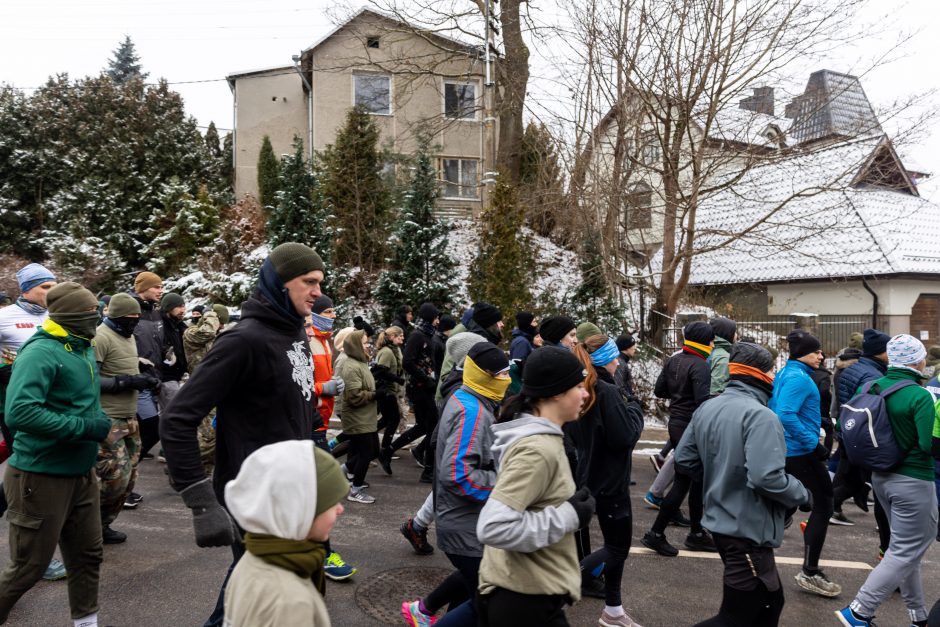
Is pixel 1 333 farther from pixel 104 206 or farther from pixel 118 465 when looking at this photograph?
pixel 104 206

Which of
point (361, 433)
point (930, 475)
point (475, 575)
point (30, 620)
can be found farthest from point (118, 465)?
point (930, 475)

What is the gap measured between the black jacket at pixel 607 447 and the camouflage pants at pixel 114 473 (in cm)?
332

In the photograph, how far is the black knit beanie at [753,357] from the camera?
3707mm

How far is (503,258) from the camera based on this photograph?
15.0 m

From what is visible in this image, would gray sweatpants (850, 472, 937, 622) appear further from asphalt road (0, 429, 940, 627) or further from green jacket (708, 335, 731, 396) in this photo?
green jacket (708, 335, 731, 396)

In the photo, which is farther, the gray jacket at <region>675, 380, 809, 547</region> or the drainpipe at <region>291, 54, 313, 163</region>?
the drainpipe at <region>291, 54, 313, 163</region>

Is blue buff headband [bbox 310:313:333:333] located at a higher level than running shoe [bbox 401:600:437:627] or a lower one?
higher

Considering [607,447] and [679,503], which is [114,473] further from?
[679,503]

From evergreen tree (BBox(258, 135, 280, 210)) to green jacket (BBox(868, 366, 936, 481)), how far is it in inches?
855

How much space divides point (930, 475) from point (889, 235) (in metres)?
19.4

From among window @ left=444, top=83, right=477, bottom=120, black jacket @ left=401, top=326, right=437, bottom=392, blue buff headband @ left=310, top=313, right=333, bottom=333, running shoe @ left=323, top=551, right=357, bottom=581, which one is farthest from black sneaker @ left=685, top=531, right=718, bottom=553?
window @ left=444, top=83, right=477, bottom=120

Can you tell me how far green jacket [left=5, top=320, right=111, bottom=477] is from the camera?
3334mm

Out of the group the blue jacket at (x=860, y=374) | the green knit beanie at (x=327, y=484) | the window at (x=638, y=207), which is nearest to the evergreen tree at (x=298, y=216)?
the window at (x=638, y=207)

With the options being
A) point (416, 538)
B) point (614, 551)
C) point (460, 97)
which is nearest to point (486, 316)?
point (416, 538)
